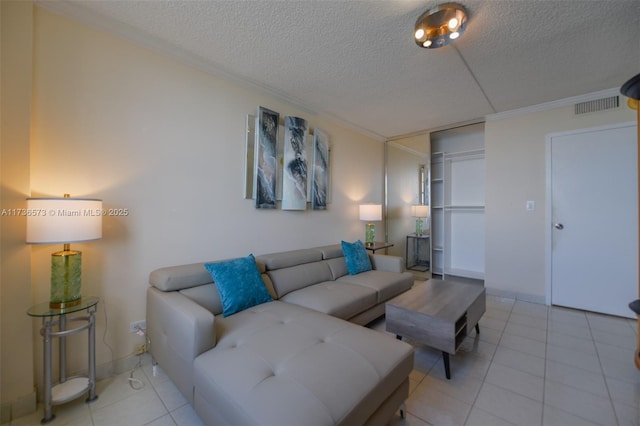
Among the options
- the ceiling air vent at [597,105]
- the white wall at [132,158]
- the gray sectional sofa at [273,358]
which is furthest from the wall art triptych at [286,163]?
the ceiling air vent at [597,105]

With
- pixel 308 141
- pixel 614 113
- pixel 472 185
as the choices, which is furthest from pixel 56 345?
pixel 614 113

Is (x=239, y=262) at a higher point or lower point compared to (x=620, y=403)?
higher

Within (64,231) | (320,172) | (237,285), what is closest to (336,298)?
(237,285)

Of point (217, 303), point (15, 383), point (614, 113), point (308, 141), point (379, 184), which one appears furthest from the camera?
point (379, 184)

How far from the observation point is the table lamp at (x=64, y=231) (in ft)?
4.67

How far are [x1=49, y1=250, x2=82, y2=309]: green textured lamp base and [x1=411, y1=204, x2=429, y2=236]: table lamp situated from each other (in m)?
4.22

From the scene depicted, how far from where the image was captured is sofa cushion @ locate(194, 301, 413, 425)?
100cm

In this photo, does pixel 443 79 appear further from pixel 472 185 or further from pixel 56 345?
pixel 56 345

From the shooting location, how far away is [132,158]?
78.5 inches

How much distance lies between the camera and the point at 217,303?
1955 mm

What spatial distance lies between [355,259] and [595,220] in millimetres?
2826

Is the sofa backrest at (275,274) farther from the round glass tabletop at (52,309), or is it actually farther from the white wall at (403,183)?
the white wall at (403,183)

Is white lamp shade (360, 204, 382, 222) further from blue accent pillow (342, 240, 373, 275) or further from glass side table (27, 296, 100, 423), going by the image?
glass side table (27, 296, 100, 423)

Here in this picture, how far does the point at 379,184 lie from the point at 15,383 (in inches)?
182
